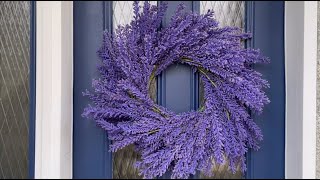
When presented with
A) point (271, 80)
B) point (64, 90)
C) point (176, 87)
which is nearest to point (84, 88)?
point (64, 90)

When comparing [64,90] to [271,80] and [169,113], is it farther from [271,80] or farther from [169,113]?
[271,80]

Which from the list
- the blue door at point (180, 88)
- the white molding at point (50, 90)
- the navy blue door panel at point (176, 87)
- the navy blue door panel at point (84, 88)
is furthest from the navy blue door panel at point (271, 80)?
the white molding at point (50, 90)

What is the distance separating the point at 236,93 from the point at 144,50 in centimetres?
43

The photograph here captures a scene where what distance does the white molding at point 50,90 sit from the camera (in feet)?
4.38

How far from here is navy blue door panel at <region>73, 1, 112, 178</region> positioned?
1.48 meters

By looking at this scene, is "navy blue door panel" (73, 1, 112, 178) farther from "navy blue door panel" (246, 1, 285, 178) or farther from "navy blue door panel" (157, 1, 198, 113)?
"navy blue door panel" (246, 1, 285, 178)

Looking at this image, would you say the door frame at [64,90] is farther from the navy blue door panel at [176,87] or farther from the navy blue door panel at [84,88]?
the navy blue door panel at [176,87]

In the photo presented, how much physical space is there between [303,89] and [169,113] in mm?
593

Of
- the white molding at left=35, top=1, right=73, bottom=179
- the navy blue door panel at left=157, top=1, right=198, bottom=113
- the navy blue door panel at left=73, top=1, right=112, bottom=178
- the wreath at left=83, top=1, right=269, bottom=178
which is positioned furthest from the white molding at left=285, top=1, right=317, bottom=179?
the white molding at left=35, top=1, right=73, bottom=179

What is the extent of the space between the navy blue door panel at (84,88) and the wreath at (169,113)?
0.59ft

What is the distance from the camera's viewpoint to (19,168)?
55.0 inches

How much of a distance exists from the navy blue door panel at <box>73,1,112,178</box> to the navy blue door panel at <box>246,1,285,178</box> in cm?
73

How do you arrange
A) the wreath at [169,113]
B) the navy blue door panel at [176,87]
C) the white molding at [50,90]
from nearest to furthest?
1. the wreath at [169,113]
2. the white molding at [50,90]
3. the navy blue door panel at [176,87]

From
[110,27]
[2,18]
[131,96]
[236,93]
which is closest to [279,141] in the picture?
[236,93]
